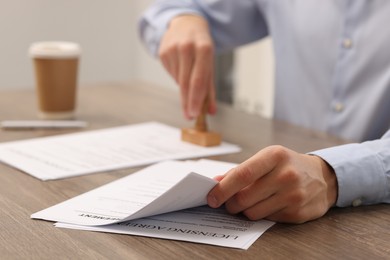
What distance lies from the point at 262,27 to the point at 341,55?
417mm

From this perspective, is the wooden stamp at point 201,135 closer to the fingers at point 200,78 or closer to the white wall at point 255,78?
the fingers at point 200,78

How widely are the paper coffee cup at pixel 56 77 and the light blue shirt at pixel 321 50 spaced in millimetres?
248

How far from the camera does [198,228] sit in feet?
2.50

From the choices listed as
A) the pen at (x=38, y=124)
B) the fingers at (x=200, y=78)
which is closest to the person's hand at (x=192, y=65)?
the fingers at (x=200, y=78)

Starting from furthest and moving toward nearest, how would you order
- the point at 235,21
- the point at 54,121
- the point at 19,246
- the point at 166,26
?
the point at 235,21, the point at 166,26, the point at 54,121, the point at 19,246

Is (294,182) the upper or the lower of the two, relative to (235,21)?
lower

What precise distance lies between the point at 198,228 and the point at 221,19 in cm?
104

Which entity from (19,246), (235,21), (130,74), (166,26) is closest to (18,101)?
(166,26)

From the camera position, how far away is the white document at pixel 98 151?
3.35 ft

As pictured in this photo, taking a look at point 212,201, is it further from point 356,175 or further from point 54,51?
point 54,51

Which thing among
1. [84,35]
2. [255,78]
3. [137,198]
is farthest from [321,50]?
[84,35]

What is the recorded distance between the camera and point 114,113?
57.6 inches

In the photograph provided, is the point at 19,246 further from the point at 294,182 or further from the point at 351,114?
the point at 351,114

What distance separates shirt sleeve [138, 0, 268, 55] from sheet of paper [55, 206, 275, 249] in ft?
2.78
